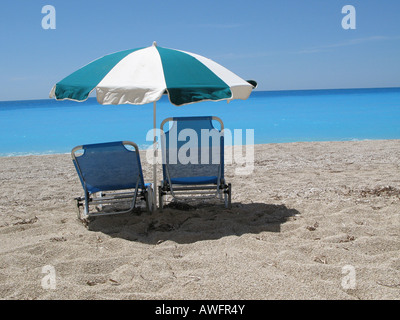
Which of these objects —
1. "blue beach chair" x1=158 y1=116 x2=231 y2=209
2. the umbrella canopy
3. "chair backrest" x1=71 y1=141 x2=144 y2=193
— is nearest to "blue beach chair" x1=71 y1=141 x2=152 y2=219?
"chair backrest" x1=71 y1=141 x2=144 y2=193

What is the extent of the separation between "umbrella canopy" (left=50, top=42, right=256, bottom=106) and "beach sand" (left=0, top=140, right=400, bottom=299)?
1.30 metres

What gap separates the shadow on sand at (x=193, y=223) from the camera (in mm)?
3820

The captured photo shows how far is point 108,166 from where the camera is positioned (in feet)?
13.8

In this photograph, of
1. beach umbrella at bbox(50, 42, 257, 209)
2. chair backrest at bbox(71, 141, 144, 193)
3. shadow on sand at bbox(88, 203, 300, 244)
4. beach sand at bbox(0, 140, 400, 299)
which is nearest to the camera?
beach sand at bbox(0, 140, 400, 299)

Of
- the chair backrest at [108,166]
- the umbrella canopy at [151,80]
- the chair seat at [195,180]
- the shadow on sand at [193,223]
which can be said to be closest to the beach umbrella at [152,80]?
the umbrella canopy at [151,80]

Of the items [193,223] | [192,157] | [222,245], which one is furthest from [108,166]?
[222,245]

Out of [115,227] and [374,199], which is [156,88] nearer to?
[115,227]

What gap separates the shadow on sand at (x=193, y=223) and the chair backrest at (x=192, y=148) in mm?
439

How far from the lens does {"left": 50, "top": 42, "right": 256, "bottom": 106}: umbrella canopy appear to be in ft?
11.4

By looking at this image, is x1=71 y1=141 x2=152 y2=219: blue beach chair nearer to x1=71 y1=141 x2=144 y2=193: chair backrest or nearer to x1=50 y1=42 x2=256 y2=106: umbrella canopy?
x1=71 y1=141 x2=144 y2=193: chair backrest
